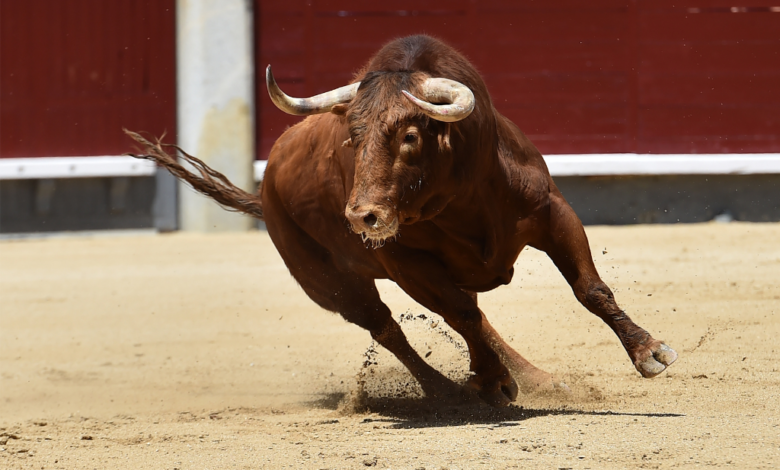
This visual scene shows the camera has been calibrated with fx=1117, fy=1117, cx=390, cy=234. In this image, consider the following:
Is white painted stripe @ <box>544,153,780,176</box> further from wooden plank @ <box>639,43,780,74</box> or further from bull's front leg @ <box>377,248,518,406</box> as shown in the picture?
bull's front leg @ <box>377,248,518,406</box>

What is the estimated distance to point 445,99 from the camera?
368 centimetres

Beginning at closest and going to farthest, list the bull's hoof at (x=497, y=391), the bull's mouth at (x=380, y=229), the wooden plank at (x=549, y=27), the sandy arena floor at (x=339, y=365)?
the sandy arena floor at (x=339, y=365), the bull's mouth at (x=380, y=229), the bull's hoof at (x=497, y=391), the wooden plank at (x=549, y=27)

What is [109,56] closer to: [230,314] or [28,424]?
[230,314]

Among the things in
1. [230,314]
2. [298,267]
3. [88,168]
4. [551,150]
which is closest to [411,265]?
[298,267]

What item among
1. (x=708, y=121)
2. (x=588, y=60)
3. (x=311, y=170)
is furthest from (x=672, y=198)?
(x=311, y=170)

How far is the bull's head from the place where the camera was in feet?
11.5

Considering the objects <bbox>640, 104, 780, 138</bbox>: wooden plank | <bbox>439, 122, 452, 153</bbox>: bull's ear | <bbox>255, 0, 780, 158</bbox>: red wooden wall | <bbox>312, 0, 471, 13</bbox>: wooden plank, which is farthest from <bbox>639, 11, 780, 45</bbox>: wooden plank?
<bbox>439, 122, 452, 153</bbox>: bull's ear

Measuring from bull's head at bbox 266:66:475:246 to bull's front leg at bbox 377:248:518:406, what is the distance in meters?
0.35

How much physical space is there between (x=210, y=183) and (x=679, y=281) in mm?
2875

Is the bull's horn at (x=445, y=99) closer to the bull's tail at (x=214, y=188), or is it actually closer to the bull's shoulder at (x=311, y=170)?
the bull's shoulder at (x=311, y=170)

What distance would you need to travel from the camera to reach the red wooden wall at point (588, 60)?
29.1ft

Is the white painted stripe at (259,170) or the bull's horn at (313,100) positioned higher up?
the bull's horn at (313,100)

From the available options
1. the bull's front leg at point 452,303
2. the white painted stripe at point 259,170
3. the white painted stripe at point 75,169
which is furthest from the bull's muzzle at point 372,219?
the white painted stripe at point 75,169

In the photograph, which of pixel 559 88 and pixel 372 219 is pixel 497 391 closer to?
pixel 372 219
